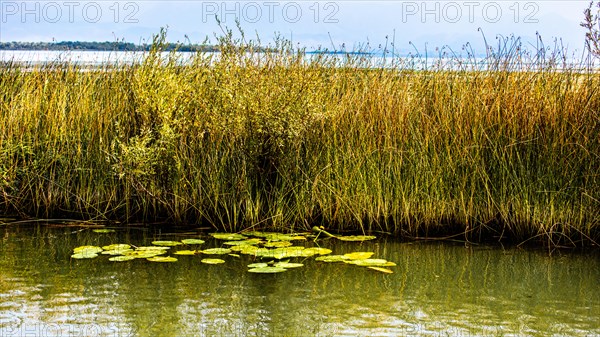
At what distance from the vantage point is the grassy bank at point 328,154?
19.0 ft

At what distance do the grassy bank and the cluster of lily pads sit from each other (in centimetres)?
31

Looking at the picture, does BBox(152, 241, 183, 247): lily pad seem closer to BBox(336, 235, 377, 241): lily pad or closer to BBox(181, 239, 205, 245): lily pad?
BBox(181, 239, 205, 245): lily pad

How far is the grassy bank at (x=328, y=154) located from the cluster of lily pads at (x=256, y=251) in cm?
31

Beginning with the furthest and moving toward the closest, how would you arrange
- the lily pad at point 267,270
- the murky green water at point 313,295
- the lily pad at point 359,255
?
the lily pad at point 359,255
the lily pad at point 267,270
the murky green water at point 313,295

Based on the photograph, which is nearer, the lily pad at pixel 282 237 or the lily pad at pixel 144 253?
the lily pad at pixel 144 253

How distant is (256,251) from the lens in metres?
5.25

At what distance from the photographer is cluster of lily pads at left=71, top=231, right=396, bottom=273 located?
4.95 metres

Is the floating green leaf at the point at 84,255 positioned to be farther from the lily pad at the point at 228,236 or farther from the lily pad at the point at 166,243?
the lily pad at the point at 228,236

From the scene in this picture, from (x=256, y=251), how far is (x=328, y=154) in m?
1.08

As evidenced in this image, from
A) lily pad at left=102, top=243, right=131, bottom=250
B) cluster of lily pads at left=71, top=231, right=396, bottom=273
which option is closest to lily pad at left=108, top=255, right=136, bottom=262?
cluster of lily pads at left=71, top=231, right=396, bottom=273

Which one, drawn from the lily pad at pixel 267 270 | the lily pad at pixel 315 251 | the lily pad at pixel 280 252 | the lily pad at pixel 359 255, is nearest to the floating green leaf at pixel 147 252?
the lily pad at pixel 280 252

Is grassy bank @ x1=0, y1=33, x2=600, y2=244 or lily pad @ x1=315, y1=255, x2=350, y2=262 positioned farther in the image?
grassy bank @ x1=0, y1=33, x2=600, y2=244

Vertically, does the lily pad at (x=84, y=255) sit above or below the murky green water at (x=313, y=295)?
above

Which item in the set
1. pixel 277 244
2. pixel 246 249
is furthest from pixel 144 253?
pixel 277 244
